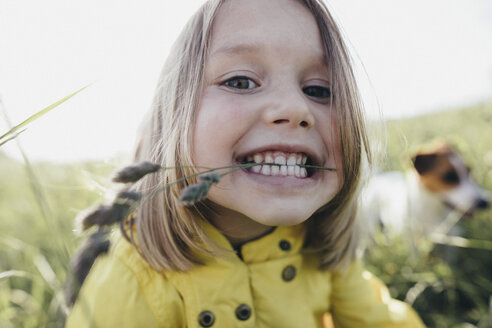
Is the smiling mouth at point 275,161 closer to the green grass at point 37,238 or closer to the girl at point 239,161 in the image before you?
the girl at point 239,161

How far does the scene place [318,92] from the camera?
102 centimetres

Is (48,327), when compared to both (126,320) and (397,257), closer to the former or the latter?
(126,320)

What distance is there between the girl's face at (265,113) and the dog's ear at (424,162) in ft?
5.74

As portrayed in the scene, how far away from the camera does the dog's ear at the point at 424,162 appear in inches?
94.7

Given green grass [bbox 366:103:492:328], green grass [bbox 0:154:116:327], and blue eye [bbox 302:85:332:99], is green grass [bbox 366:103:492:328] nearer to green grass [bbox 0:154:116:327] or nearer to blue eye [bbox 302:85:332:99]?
blue eye [bbox 302:85:332:99]

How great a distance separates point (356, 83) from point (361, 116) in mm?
102

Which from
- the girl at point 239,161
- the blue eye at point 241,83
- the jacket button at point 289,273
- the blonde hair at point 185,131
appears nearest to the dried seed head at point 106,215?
the girl at point 239,161

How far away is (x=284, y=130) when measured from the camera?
889 mm

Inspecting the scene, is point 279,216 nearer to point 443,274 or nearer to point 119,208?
point 119,208

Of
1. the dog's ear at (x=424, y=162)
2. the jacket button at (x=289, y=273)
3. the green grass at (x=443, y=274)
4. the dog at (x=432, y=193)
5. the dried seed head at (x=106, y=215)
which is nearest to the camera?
the dried seed head at (x=106, y=215)

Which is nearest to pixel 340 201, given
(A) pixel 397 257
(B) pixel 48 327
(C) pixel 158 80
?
(C) pixel 158 80

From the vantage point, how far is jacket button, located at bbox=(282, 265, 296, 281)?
1.14 meters

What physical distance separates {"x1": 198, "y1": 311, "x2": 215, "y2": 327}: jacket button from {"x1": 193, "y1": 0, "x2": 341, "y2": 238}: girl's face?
325 mm

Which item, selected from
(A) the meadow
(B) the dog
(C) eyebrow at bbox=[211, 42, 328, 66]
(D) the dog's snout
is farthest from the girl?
(D) the dog's snout
